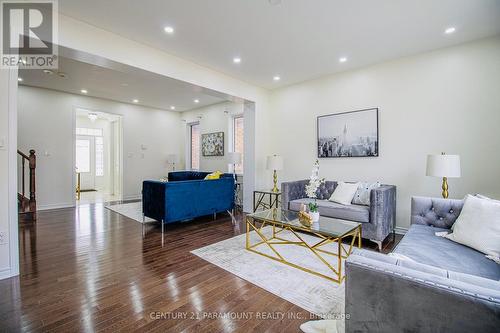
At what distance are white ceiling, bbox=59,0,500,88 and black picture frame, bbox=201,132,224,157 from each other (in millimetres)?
3202

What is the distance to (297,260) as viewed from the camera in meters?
2.86

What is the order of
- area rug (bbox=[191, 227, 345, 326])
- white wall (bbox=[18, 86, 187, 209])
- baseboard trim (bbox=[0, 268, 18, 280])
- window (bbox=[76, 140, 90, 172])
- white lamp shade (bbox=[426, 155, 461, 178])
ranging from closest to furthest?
area rug (bbox=[191, 227, 345, 326]) → baseboard trim (bbox=[0, 268, 18, 280]) → white lamp shade (bbox=[426, 155, 461, 178]) → white wall (bbox=[18, 86, 187, 209]) → window (bbox=[76, 140, 90, 172])

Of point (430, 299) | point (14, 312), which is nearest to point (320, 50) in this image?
point (430, 299)

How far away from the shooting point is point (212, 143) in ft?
24.1

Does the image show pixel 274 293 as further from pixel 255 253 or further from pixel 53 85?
pixel 53 85

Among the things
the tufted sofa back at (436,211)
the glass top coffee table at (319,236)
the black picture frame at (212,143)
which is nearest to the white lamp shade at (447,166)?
the tufted sofa back at (436,211)

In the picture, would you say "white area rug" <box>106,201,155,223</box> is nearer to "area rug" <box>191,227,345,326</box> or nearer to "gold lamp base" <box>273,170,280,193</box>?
"area rug" <box>191,227,345,326</box>

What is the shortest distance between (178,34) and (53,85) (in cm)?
427

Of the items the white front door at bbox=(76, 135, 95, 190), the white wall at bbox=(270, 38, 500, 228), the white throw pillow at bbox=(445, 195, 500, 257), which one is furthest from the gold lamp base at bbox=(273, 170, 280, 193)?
the white front door at bbox=(76, 135, 95, 190)

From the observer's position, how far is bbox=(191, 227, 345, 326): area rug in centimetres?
204

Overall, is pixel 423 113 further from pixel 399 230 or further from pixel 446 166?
pixel 399 230

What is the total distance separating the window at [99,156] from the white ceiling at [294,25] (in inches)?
295

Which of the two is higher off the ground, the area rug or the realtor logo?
the realtor logo

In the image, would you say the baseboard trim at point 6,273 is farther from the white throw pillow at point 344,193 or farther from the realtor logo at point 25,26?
the white throw pillow at point 344,193
